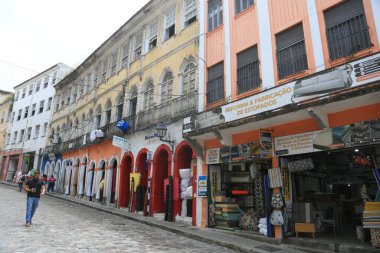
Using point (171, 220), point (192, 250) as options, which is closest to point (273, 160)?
point (192, 250)

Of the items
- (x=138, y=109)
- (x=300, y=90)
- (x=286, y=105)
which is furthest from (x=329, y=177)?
(x=138, y=109)

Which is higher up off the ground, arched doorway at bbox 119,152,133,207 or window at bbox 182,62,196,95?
window at bbox 182,62,196,95

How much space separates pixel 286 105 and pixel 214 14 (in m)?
6.82

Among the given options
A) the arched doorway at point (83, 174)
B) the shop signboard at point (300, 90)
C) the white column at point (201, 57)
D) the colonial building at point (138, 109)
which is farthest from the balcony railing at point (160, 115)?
the arched doorway at point (83, 174)

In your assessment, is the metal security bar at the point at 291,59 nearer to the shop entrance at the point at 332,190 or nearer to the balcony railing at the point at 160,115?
the shop entrance at the point at 332,190

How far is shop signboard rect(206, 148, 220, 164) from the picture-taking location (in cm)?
1166

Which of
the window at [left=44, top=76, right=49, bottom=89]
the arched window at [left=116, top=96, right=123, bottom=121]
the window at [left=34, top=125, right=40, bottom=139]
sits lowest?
the arched window at [left=116, top=96, right=123, bottom=121]

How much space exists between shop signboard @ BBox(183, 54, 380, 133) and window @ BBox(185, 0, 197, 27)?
6117 millimetres

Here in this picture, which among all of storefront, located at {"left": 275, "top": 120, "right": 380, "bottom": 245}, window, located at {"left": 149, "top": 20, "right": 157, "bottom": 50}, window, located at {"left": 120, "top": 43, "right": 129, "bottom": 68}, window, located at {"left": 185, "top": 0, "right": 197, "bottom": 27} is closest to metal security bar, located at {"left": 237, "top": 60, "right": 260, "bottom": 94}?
storefront, located at {"left": 275, "top": 120, "right": 380, "bottom": 245}

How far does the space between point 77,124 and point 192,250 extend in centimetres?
2119

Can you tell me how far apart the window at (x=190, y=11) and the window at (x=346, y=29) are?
24.9 ft

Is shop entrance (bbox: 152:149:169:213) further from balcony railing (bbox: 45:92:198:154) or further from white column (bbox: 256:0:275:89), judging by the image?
white column (bbox: 256:0:275:89)

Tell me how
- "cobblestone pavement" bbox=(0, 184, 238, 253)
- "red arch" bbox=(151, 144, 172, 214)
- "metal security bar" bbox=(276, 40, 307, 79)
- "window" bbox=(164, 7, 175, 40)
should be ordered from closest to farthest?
"cobblestone pavement" bbox=(0, 184, 238, 253) < "metal security bar" bbox=(276, 40, 307, 79) < "red arch" bbox=(151, 144, 172, 214) < "window" bbox=(164, 7, 175, 40)

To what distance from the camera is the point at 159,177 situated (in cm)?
1520
